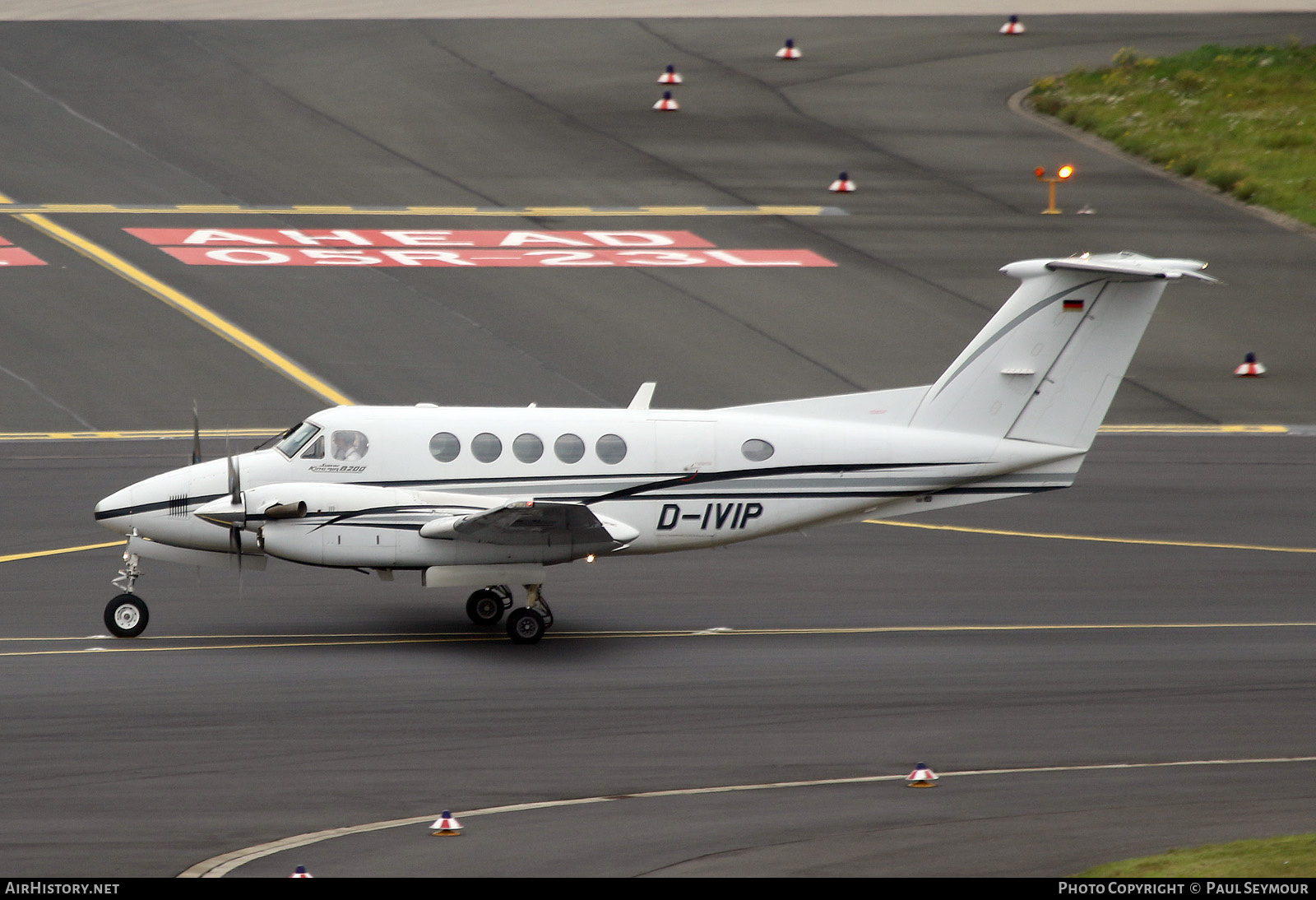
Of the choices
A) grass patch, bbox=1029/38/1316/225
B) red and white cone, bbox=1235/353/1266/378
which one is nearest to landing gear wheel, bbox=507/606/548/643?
red and white cone, bbox=1235/353/1266/378

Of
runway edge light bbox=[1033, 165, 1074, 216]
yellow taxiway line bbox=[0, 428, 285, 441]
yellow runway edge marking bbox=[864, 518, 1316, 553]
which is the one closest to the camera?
yellow runway edge marking bbox=[864, 518, 1316, 553]

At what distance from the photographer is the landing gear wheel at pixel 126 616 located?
1770 centimetres

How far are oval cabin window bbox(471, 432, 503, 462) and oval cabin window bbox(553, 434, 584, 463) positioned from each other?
26.8 inches

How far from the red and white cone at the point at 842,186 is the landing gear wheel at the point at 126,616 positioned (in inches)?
1132

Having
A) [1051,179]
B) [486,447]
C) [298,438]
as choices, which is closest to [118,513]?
[298,438]

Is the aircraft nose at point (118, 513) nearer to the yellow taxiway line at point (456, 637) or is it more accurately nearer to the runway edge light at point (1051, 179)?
the yellow taxiway line at point (456, 637)

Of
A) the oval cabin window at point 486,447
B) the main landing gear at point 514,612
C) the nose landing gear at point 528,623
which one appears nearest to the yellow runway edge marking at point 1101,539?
the main landing gear at point 514,612

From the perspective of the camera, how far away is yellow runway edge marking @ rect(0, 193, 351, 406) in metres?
30.8

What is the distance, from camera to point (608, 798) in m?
13.2

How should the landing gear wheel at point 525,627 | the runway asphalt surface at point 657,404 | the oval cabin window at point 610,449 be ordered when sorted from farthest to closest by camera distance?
the oval cabin window at point 610,449
the landing gear wheel at point 525,627
the runway asphalt surface at point 657,404

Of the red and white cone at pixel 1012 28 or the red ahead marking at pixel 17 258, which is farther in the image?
the red and white cone at pixel 1012 28

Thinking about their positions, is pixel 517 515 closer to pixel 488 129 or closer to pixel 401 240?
pixel 401 240

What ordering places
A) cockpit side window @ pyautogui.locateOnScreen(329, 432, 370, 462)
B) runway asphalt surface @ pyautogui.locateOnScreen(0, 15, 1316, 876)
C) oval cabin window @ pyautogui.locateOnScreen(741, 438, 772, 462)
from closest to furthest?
runway asphalt surface @ pyautogui.locateOnScreen(0, 15, 1316, 876)
cockpit side window @ pyautogui.locateOnScreen(329, 432, 370, 462)
oval cabin window @ pyautogui.locateOnScreen(741, 438, 772, 462)

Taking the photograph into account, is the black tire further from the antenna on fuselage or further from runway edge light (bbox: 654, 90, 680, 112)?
runway edge light (bbox: 654, 90, 680, 112)
